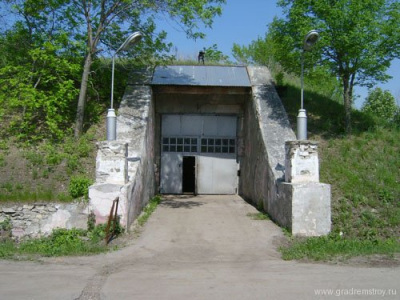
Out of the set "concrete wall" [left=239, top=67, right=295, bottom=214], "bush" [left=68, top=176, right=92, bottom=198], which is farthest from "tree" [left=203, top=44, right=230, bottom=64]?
"bush" [left=68, top=176, right=92, bottom=198]

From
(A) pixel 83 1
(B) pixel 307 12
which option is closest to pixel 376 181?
(B) pixel 307 12

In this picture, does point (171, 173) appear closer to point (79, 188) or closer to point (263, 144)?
point (263, 144)

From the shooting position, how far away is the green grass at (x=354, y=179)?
8.69 m

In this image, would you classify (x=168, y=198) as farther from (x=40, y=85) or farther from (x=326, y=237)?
(x=326, y=237)

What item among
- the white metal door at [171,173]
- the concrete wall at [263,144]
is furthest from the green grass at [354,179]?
the white metal door at [171,173]

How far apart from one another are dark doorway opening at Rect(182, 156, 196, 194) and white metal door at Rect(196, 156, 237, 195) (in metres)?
0.56

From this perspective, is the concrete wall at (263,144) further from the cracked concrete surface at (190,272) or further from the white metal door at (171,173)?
the white metal door at (171,173)

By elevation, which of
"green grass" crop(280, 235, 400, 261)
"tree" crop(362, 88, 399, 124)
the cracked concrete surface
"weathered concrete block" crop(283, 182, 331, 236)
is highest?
"tree" crop(362, 88, 399, 124)

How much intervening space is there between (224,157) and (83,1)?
306 inches

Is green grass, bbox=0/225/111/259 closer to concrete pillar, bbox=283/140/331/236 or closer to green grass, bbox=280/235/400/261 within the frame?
green grass, bbox=280/235/400/261

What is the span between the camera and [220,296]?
574cm

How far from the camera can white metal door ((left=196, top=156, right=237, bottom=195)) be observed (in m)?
16.7

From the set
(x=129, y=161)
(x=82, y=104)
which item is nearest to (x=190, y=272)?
(x=129, y=161)

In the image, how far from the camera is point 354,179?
469 inches
